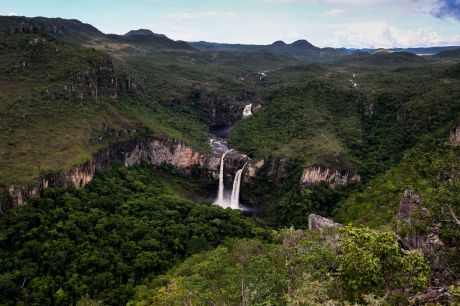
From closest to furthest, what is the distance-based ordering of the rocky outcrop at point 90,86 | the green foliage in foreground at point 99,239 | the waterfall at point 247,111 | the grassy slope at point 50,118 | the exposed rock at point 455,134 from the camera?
the green foliage in foreground at point 99,239, the grassy slope at point 50,118, the exposed rock at point 455,134, the rocky outcrop at point 90,86, the waterfall at point 247,111

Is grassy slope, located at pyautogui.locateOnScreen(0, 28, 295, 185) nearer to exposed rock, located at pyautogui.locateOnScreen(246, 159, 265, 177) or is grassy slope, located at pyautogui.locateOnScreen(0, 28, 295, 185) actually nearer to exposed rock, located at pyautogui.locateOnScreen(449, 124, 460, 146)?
exposed rock, located at pyautogui.locateOnScreen(246, 159, 265, 177)

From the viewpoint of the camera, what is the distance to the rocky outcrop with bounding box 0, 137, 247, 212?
56.0 metres

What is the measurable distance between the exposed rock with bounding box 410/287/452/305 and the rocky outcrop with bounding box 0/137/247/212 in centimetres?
4459

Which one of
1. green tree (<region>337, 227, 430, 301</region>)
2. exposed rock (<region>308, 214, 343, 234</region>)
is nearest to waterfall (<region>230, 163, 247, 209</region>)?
exposed rock (<region>308, 214, 343, 234</region>)

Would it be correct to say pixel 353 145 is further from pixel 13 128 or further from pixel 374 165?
pixel 13 128

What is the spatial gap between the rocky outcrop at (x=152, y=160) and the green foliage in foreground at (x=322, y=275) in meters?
31.1

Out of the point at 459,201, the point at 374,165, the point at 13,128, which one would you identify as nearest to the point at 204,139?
the point at 374,165

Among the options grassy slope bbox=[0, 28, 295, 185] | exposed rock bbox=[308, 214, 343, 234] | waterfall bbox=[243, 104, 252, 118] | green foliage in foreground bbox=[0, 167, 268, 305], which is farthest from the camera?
waterfall bbox=[243, 104, 252, 118]

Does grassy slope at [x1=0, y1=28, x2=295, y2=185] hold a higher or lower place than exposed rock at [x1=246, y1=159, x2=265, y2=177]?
higher

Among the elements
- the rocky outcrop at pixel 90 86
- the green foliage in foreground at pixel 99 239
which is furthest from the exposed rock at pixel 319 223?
the rocky outcrop at pixel 90 86

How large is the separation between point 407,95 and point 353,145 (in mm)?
16575

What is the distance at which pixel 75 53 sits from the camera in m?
79.0

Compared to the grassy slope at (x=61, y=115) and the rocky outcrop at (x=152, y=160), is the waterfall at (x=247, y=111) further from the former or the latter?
the rocky outcrop at (x=152, y=160)

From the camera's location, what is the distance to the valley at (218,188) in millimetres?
22219
